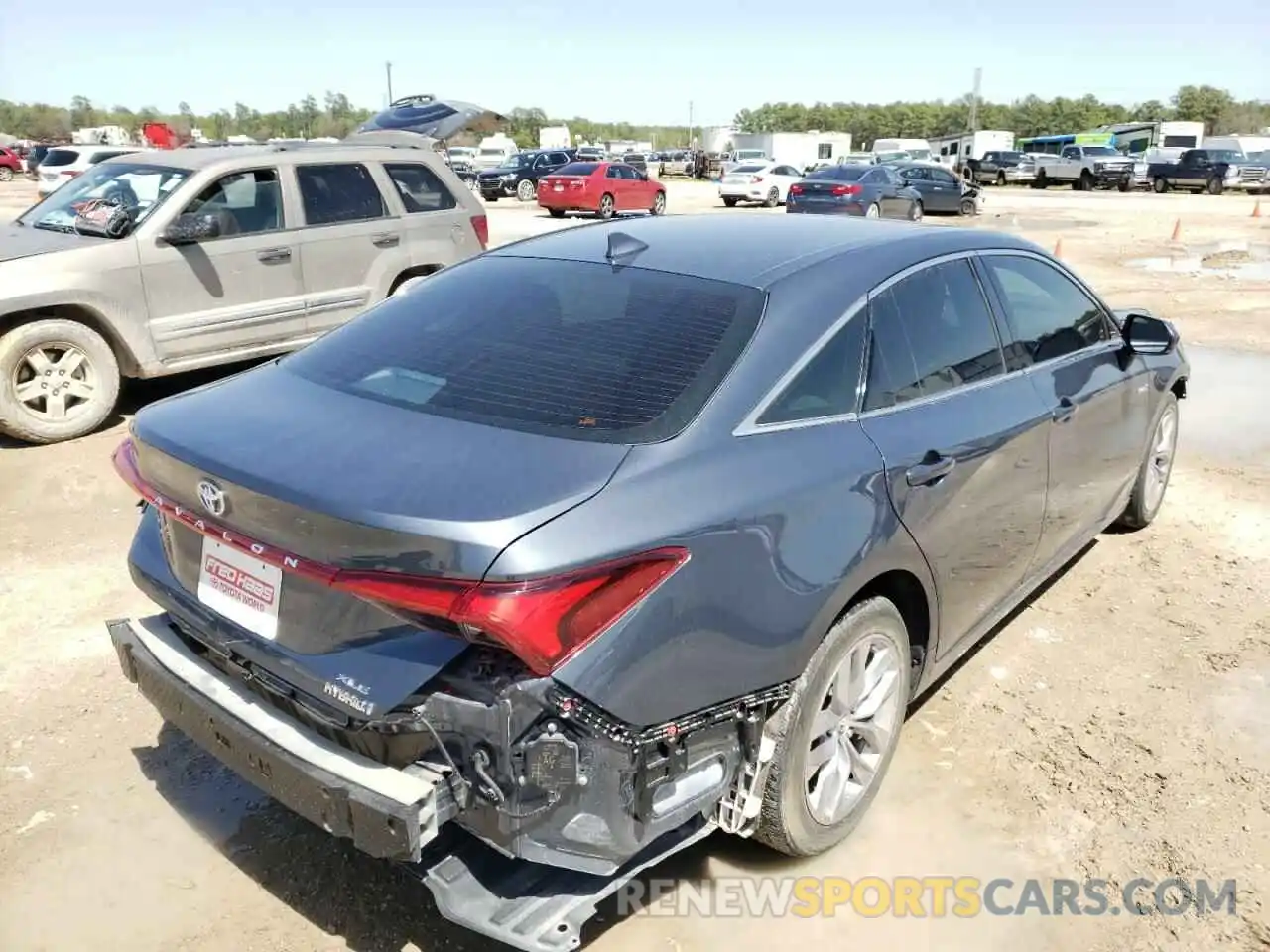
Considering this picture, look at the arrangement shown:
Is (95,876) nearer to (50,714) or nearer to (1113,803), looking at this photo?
(50,714)

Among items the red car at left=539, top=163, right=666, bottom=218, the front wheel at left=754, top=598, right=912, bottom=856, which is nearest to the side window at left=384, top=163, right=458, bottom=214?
the front wheel at left=754, top=598, right=912, bottom=856

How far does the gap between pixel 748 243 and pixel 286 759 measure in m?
2.04

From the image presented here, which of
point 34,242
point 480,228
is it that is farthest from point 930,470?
point 480,228

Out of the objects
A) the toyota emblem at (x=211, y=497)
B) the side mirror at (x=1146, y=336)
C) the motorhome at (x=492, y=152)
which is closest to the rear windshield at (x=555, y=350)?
the toyota emblem at (x=211, y=497)

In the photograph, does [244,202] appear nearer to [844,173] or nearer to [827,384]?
[827,384]

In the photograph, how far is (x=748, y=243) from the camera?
10.7 feet

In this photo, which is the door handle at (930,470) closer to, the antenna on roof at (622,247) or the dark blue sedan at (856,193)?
the antenna on roof at (622,247)

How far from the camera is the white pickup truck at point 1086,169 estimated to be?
130 ft

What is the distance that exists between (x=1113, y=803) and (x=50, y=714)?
3.57 meters

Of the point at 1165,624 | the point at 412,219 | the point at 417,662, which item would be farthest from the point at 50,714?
the point at 412,219

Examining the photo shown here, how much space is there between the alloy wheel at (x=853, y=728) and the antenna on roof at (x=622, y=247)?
1378mm

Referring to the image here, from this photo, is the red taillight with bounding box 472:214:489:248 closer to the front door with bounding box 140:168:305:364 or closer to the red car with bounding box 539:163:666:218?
the front door with bounding box 140:168:305:364

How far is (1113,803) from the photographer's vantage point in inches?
124

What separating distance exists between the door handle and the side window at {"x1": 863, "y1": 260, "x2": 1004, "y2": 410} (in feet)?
0.63
